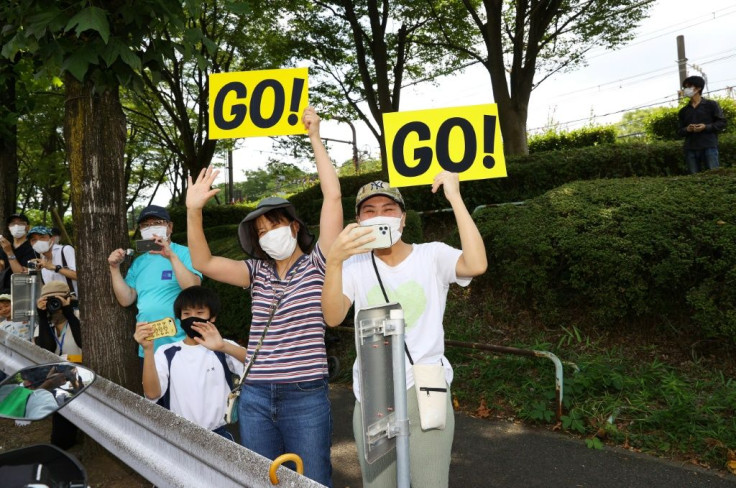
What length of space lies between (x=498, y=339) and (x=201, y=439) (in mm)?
4775

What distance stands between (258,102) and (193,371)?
59.9 inches

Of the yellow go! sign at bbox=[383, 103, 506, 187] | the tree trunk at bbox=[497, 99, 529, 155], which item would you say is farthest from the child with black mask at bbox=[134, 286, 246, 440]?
the tree trunk at bbox=[497, 99, 529, 155]

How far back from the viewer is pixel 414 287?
7.59 feet

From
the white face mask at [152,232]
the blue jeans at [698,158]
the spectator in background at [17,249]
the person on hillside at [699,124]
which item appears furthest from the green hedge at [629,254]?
the spectator in background at [17,249]

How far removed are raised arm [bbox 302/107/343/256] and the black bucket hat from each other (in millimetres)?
160

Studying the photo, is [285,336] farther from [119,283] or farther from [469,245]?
[119,283]

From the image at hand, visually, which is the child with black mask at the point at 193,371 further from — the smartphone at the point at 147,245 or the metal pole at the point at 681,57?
the metal pole at the point at 681,57

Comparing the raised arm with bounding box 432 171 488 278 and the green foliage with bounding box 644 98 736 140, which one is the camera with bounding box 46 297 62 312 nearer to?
the raised arm with bounding box 432 171 488 278

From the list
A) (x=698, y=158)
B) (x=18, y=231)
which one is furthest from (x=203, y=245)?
(x=698, y=158)

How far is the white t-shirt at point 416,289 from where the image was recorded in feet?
7.44

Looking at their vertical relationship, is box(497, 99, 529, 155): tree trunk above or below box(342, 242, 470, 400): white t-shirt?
above

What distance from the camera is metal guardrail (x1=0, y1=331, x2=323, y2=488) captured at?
1.75m

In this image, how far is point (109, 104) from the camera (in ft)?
13.9

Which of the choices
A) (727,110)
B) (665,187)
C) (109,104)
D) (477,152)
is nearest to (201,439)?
(477,152)
